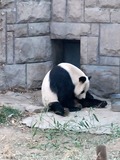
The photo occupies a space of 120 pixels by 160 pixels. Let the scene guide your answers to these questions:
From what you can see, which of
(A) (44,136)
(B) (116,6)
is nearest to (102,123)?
(A) (44,136)

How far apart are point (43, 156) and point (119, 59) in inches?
→ 110

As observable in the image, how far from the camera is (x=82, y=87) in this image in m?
8.07

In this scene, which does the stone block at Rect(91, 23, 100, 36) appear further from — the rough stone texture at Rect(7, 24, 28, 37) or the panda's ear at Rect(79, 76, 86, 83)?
the rough stone texture at Rect(7, 24, 28, 37)

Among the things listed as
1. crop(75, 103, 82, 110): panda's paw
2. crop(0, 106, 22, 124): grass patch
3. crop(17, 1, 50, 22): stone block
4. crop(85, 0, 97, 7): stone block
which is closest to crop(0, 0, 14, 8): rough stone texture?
crop(17, 1, 50, 22): stone block

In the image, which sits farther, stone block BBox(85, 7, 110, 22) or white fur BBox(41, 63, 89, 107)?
stone block BBox(85, 7, 110, 22)

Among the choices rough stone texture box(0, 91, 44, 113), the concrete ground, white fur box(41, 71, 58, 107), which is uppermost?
white fur box(41, 71, 58, 107)

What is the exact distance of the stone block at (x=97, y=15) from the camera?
838 centimetres

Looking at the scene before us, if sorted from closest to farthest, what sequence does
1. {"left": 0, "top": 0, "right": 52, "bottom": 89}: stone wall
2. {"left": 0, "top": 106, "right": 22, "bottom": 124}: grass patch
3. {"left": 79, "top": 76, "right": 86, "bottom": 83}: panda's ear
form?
{"left": 0, "top": 106, "right": 22, "bottom": 124}: grass patch
{"left": 79, "top": 76, "right": 86, "bottom": 83}: panda's ear
{"left": 0, "top": 0, "right": 52, "bottom": 89}: stone wall

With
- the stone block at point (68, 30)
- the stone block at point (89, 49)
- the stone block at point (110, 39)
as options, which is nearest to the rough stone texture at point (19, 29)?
the stone block at point (68, 30)

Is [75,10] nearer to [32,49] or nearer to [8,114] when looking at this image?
[32,49]

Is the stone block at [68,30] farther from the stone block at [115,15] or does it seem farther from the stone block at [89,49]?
the stone block at [115,15]

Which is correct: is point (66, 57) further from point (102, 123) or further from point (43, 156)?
point (43, 156)

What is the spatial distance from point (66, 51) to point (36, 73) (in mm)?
615

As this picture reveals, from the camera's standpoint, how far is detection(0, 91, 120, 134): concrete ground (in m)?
6.97
